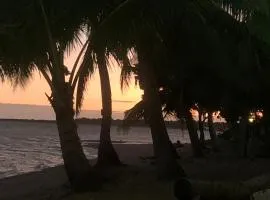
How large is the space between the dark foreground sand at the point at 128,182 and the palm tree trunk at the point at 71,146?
34 cm

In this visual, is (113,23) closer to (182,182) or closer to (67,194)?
(67,194)

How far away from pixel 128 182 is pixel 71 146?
2697 millimetres

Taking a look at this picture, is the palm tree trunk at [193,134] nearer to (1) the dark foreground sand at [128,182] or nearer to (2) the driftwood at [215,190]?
(1) the dark foreground sand at [128,182]

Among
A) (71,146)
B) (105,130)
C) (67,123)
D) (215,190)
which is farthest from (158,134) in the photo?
(215,190)

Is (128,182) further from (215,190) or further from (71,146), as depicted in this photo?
(215,190)

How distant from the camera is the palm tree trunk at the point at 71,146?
1282 cm

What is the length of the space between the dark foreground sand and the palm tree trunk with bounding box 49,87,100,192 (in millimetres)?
344

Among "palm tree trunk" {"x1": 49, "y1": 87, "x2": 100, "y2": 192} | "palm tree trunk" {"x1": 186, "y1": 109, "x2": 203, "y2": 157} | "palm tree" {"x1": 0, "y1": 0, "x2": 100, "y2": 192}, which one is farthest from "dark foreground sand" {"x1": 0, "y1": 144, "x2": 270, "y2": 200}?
"palm tree trunk" {"x1": 186, "y1": 109, "x2": 203, "y2": 157}

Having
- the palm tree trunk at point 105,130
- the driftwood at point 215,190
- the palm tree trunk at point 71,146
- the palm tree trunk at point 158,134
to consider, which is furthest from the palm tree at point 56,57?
the driftwood at point 215,190

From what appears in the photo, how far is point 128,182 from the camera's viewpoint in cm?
1511

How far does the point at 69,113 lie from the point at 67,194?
6.59 feet

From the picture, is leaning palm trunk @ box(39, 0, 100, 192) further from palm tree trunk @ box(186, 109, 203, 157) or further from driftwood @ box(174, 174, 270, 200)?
palm tree trunk @ box(186, 109, 203, 157)

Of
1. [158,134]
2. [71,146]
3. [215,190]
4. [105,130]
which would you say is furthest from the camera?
[105,130]

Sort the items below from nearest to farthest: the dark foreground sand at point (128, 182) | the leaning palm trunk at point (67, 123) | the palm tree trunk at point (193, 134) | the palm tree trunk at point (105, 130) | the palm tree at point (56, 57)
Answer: the palm tree at point (56, 57)
the leaning palm trunk at point (67, 123)
the dark foreground sand at point (128, 182)
the palm tree trunk at point (105, 130)
the palm tree trunk at point (193, 134)
